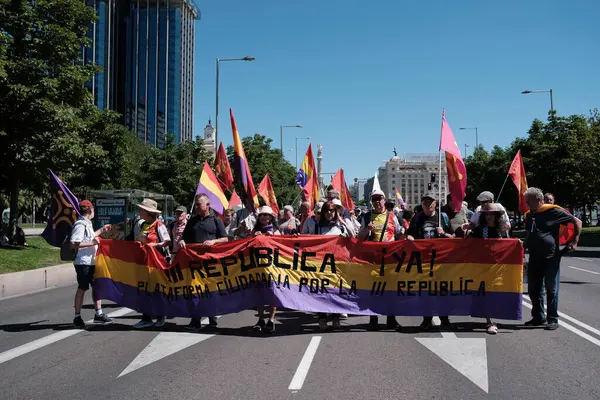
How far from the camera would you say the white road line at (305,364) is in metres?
5.34

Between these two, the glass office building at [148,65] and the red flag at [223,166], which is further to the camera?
the glass office building at [148,65]

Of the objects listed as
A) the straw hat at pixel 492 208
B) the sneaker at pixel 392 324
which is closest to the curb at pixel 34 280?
the sneaker at pixel 392 324

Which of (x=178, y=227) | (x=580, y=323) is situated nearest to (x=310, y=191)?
(x=178, y=227)

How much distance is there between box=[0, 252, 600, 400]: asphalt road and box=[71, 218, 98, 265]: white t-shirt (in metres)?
0.99

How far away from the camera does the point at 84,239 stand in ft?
26.9

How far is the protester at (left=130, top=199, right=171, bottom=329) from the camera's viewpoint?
822 centimetres

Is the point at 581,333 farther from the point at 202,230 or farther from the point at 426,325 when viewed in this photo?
the point at 202,230

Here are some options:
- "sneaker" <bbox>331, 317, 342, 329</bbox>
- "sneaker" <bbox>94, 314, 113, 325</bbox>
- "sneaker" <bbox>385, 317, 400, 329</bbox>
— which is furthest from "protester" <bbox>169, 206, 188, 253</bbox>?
"sneaker" <bbox>385, 317, 400, 329</bbox>

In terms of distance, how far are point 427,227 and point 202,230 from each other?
310cm

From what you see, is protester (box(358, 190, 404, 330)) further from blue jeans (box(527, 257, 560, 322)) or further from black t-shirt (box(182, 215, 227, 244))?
black t-shirt (box(182, 215, 227, 244))

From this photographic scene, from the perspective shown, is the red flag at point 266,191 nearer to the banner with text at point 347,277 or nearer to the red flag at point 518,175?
the red flag at point 518,175

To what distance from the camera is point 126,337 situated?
7.59 metres

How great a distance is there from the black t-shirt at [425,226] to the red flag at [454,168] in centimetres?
59

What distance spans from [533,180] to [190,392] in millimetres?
42396
